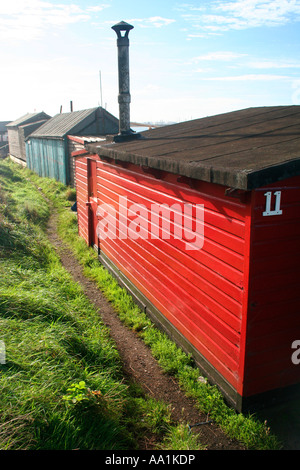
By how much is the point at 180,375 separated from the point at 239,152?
2661 millimetres

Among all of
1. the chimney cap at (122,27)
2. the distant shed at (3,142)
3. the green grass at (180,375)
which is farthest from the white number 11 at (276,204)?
the distant shed at (3,142)

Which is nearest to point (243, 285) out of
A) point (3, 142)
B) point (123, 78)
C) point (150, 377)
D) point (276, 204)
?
point (276, 204)

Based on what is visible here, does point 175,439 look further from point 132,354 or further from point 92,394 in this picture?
point 132,354

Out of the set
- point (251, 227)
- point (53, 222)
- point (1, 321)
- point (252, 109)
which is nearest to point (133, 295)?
point (1, 321)

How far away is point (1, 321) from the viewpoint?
4.48 metres

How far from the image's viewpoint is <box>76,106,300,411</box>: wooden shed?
11.4ft

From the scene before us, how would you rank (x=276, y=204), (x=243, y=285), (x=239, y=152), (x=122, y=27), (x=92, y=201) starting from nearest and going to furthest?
(x=276, y=204) < (x=243, y=285) < (x=239, y=152) < (x=122, y=27) < (x=92, y=201)

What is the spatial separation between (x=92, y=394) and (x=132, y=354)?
168 cm

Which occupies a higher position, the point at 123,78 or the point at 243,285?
the point at 123,78

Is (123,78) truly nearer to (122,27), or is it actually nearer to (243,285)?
Result: (122,27)

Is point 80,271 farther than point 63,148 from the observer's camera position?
No

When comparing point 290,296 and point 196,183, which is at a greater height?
point 196,183

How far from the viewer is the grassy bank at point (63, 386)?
3137mm

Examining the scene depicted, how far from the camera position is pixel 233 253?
377cm
